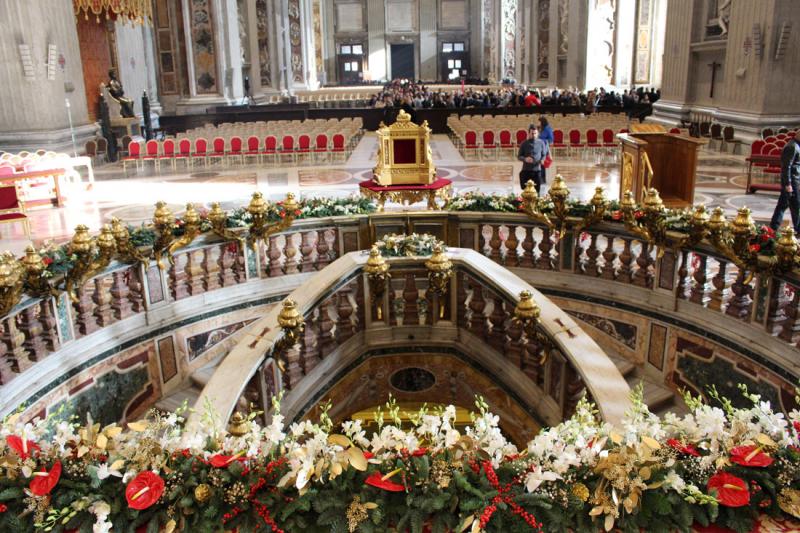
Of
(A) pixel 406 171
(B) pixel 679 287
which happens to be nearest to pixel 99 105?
(A) pixel 406 171

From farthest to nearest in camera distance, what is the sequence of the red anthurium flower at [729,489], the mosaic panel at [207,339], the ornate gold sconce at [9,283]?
1. the mosaic panel at [207,339]
2. the ornate gold sconce at [9,283]
3. the red anthurium flower at [729,489]

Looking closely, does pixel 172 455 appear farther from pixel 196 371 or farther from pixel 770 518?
pixel 196 371

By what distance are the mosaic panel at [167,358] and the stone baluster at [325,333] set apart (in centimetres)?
177

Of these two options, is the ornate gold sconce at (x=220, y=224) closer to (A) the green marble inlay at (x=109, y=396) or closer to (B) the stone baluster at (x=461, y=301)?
(A) the green marble inlay at (x=109, y=396)

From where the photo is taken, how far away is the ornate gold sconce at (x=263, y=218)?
6738mm

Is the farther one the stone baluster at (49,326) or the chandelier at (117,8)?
the chandelier at (117,8)

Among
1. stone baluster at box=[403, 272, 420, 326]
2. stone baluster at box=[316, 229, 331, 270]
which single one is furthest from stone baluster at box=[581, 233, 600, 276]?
stone baluster at box=[316, 229, 331, 270]

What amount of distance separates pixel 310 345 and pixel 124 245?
193 centimetres

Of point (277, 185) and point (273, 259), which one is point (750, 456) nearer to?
point (273, 259)

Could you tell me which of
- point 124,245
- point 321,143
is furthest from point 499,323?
point 321,143

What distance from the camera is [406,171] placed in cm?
991

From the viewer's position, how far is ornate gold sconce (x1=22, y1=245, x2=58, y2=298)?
4871mm

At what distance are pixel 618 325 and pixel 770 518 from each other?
434cm

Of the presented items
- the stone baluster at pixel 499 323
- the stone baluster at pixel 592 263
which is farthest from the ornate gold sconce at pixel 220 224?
the stone baluster at pixel 592 263
